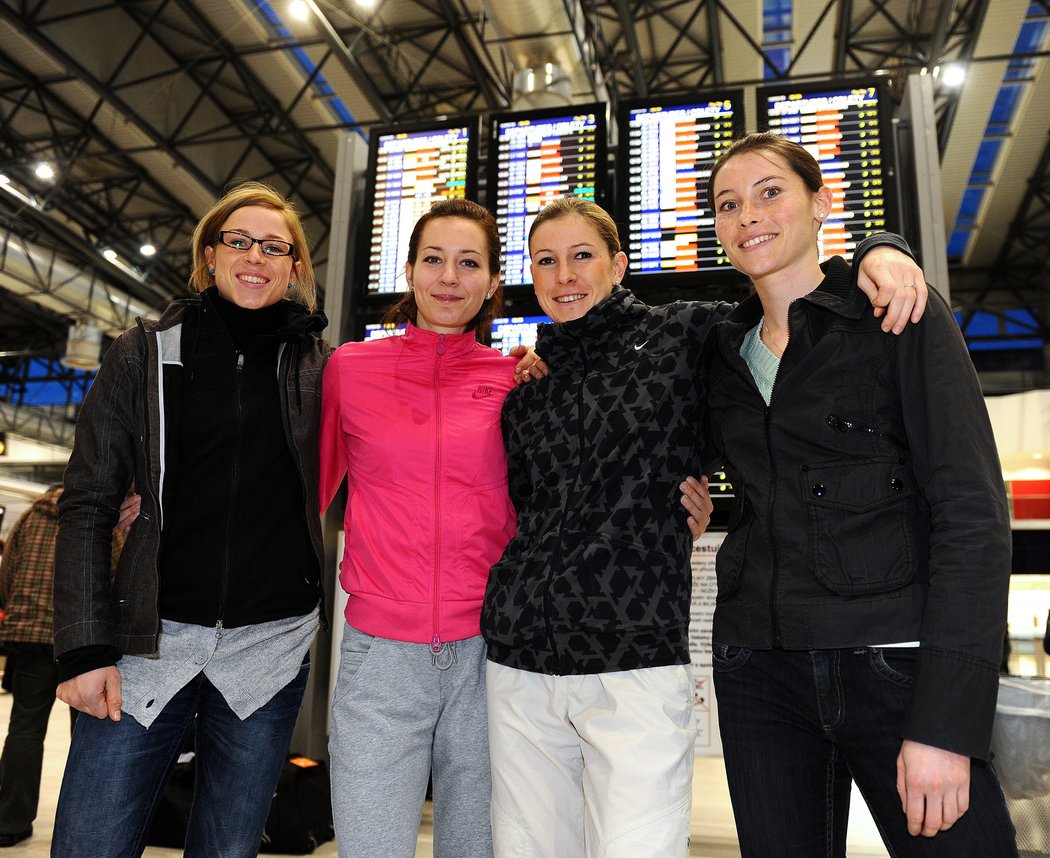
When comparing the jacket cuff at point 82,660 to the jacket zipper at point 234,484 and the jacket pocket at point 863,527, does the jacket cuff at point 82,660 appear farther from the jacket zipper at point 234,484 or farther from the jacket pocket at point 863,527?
the jacket pocket at point 863,527

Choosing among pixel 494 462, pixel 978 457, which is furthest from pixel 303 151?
pixel 978 457

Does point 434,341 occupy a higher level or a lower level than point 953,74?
lower

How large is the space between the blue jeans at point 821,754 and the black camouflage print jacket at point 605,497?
8.4 inches

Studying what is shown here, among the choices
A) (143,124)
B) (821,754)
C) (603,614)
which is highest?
(143,124)

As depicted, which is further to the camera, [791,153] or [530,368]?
[530,368]

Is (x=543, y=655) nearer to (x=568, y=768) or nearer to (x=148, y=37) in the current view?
(x=568, y=768)

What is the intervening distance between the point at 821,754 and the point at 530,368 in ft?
3.68

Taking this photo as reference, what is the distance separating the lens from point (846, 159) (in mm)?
4430

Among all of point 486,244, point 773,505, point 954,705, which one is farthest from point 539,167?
point 954,705

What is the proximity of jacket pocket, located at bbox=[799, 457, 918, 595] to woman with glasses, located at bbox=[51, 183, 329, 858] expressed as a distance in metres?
1.22

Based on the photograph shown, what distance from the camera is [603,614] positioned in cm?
179

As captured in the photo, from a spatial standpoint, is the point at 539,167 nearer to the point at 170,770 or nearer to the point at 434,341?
the point at 434,341

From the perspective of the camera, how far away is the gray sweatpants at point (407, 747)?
75.8 inches

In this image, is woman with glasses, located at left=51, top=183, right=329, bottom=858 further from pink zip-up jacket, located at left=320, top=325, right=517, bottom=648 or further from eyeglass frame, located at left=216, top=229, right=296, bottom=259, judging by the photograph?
pink zip-up jacket, located at left=320, top=325, right=517, bottom=648
